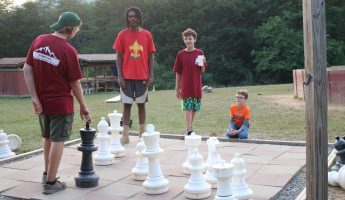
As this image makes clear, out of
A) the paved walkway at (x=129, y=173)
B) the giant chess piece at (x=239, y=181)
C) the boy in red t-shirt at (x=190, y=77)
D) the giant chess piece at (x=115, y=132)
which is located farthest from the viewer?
the boy in red t-shirt at (x=190, y=77)

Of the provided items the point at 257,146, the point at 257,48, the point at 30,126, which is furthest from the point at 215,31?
the point at 257,146

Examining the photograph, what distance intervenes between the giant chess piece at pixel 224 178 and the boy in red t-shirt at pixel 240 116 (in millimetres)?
3294

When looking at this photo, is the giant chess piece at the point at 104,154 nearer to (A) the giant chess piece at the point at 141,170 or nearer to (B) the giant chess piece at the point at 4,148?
(A) the giant chess piece at the point at 141,170

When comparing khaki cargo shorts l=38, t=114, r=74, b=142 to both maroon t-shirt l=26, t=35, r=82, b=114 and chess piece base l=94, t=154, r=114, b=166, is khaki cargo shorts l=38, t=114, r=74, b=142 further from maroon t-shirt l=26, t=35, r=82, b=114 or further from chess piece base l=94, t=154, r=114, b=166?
chess piece base l=94, t=154, r=114, b=166

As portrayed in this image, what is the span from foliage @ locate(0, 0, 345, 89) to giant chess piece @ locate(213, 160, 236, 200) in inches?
1397

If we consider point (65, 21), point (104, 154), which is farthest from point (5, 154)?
point (65, 21)

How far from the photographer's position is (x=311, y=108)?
3.39 m

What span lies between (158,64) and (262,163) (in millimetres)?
38677

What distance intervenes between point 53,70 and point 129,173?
4.85 feet

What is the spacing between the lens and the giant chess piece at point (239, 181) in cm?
386

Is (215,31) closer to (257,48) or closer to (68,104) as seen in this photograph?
(257,48)

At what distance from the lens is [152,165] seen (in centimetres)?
423

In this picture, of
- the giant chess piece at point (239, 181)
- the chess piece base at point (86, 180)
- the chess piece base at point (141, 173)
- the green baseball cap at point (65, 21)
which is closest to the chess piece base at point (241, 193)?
the giant chess piece at point (239, 181)

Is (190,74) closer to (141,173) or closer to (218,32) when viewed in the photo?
(141,173)
